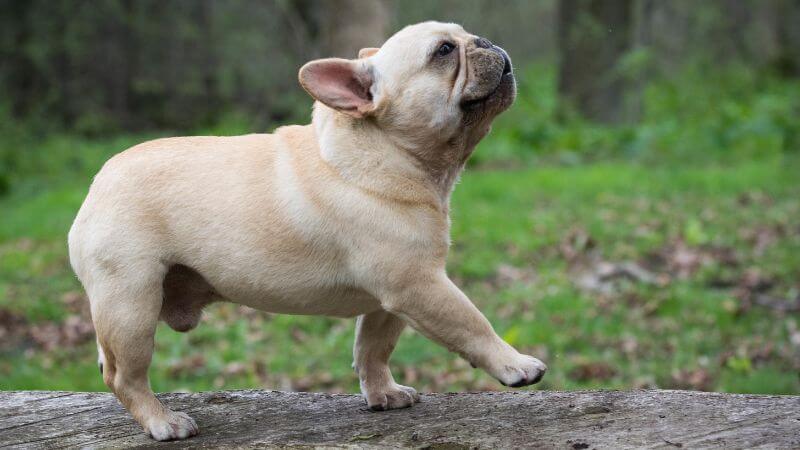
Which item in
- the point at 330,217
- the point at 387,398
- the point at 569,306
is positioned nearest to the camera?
the point at 330,217

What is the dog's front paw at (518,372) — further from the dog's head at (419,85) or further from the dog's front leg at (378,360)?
the dog's head at (419,85)

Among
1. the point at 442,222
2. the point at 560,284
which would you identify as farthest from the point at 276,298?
the point at 560,284

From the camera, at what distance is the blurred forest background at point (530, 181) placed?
6.83m

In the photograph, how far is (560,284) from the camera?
807 centimetres

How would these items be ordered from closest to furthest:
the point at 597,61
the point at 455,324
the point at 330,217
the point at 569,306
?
1. the point at 455,324
2. the point at 330,217
3. the point at 569,306
4. the point at 597,61

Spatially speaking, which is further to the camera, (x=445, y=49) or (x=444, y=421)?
(x=444, y=421)

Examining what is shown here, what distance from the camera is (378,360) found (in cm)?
392

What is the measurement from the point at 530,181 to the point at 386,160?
8499 mm

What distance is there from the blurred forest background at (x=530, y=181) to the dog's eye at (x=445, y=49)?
3157mm

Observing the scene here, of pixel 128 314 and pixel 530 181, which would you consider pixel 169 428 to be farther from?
pixel 530 181

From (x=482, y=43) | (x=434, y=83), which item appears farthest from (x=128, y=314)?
(x=482, y=43)

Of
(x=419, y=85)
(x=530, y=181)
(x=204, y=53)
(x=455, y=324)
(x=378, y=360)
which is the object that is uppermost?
(x=204, y=53)

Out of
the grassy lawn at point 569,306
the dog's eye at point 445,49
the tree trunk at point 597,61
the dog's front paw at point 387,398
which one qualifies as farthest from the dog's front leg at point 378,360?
the tree trunk at point 597,61

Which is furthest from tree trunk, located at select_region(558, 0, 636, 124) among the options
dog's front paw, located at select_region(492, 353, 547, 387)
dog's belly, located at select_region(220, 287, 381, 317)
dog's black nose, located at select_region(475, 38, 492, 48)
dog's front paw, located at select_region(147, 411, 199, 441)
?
dog's front paw, located at select_region(147, 411, 199, 441)
